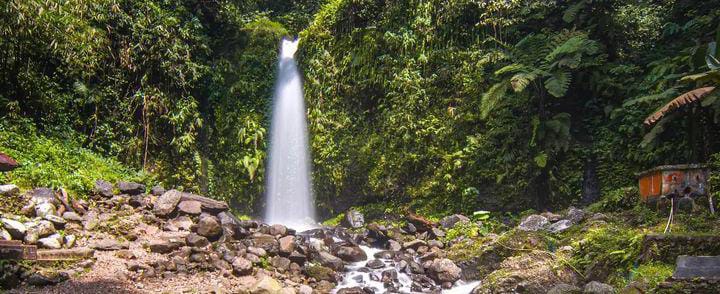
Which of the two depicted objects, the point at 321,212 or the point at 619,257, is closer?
the point at 619,257

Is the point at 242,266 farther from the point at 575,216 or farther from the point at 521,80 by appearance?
the point at 521,80

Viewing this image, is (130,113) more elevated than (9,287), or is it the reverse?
(130,113)

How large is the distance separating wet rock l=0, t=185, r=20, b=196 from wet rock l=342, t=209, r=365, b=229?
679 centimetres

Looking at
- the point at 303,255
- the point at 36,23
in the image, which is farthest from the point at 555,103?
the point at 36,23

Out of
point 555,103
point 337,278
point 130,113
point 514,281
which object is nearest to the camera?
point 514,281

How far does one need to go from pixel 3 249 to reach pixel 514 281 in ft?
21.5

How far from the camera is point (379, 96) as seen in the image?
13477 mm

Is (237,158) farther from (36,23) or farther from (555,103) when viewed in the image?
(555,103)

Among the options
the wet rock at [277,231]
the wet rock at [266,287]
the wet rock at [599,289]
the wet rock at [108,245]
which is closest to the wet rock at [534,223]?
the wet rock at [599,289]

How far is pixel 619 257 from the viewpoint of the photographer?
566 cm

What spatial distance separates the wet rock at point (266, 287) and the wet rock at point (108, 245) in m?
2.42

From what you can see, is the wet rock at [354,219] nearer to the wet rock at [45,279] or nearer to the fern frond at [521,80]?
the fern frond at [521,80]

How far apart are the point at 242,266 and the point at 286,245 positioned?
3.73 feet

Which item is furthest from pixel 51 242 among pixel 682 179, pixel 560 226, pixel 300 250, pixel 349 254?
pixel 682 179
